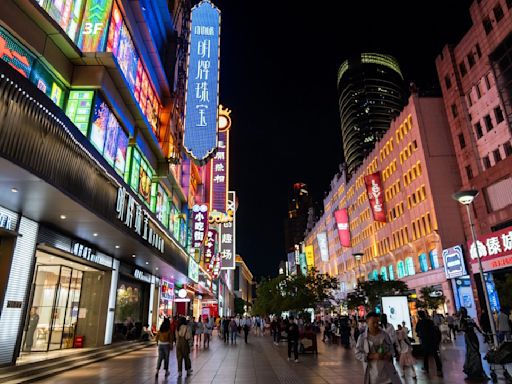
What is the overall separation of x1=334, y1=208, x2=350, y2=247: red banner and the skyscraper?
5270cm

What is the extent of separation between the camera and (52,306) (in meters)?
17.5

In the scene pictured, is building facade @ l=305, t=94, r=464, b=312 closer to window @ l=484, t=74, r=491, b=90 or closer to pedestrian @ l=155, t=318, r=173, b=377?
window @ l=484, t=74, r=491, b=90

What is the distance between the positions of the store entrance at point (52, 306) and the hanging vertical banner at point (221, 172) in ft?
132

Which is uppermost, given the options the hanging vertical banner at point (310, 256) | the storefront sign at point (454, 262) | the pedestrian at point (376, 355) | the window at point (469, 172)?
the hanging vertical banner at point (310, 256)

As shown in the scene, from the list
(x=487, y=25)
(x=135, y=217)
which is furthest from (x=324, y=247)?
(x=135, y=217)

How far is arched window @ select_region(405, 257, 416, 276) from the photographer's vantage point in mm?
44297

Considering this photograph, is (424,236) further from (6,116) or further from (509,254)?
(6,116)

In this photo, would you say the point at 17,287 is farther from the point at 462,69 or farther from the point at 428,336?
the point at 462,69

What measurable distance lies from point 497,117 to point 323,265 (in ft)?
221

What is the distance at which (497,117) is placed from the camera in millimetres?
33094

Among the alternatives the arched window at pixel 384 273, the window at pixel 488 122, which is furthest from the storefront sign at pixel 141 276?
the arched window at pixel 384 273

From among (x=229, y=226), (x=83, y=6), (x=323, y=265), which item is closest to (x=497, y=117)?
(x=83, y=6)

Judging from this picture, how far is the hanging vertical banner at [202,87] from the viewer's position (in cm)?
3078

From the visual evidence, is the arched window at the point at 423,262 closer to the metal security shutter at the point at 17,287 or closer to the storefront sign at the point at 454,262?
the storefront sign at the point at 454,262
